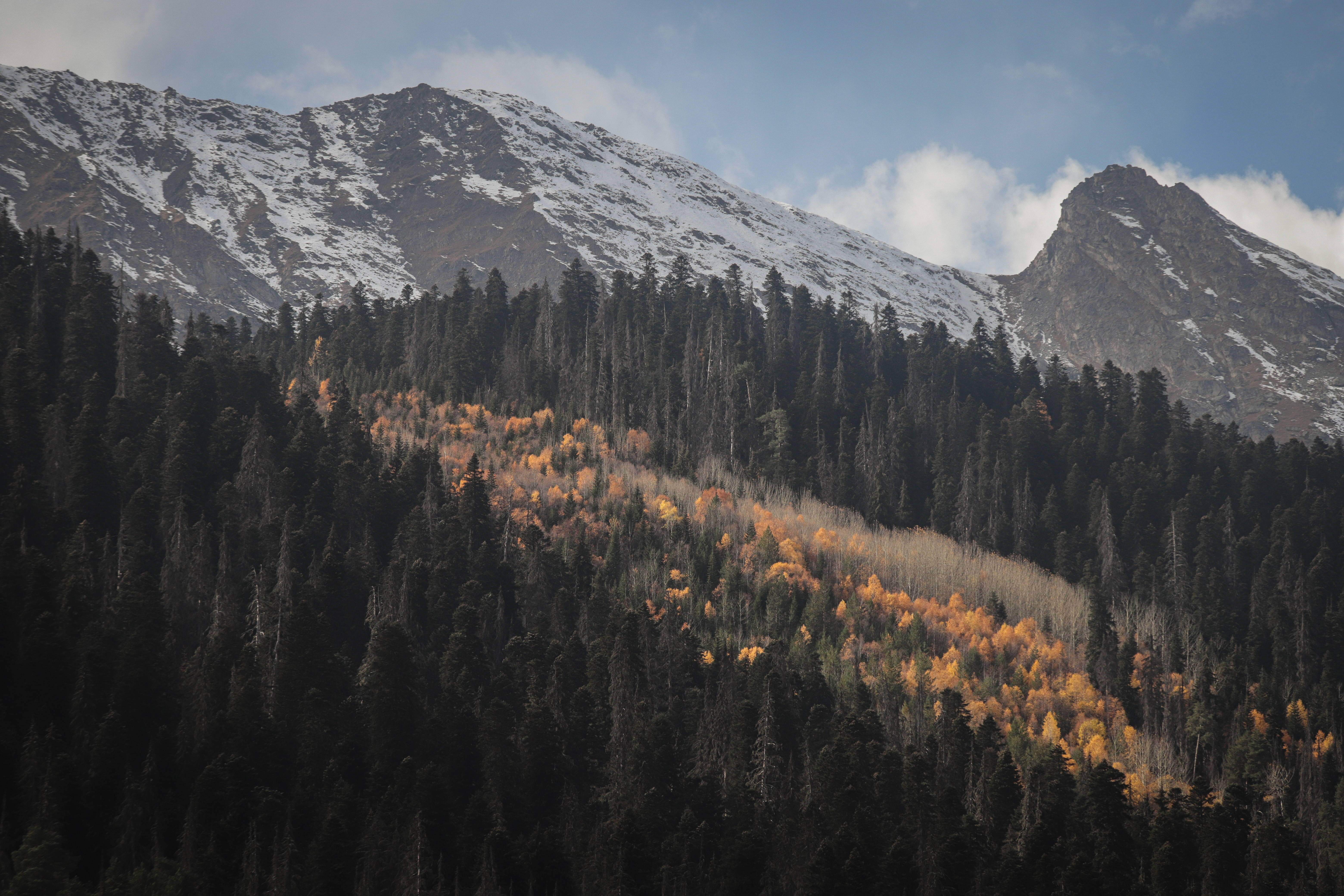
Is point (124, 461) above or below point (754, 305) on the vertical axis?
below

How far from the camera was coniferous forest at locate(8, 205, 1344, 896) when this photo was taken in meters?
77.7

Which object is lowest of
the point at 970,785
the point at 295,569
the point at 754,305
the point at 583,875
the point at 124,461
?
the point at 583,875

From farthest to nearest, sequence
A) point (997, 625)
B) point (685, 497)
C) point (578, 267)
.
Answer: point (578, 267)
point (685, 497)
point (997, 625)

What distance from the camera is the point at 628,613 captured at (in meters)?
104

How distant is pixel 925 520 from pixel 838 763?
74.9m

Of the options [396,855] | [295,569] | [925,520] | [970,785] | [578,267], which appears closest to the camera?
[396,855]

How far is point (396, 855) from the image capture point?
74312 millimetres

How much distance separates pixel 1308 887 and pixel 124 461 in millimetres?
102313

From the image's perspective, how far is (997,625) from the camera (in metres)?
123

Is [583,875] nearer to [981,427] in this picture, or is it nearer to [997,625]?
[997,625]

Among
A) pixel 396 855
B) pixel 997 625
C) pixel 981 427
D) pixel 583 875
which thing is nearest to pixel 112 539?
pixel 396 855

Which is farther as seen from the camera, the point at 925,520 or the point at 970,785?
the point at 925,520

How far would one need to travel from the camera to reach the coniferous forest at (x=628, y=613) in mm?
77688

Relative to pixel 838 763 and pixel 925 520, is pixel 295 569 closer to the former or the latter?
pixel 838 763
